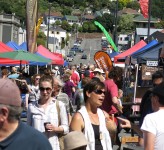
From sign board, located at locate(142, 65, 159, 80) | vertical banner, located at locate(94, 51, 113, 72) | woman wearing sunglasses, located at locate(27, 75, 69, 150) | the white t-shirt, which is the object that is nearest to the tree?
vertical banner, located at locate(94, 51, 113, 72)

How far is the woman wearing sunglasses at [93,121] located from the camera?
20.4 ft

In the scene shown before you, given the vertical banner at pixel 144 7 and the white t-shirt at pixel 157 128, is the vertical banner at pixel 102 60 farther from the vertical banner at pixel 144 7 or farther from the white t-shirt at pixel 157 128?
the white t-shirt at pixel 157 128

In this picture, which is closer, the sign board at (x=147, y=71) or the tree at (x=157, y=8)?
the sign board at (x=147, y=71)

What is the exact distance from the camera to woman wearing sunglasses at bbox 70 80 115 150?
621 cm

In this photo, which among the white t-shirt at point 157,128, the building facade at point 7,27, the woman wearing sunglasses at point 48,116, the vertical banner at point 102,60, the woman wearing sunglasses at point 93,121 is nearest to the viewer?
the white t-shirt at point 157,128

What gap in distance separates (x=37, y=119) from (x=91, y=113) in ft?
3.45

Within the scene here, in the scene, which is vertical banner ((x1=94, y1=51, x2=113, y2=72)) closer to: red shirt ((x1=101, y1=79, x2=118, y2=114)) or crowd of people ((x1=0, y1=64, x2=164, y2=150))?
red shirt ((x1=101, y1=79, x2=118, y2=114))

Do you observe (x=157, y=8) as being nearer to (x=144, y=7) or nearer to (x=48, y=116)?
(x=144, y=7)

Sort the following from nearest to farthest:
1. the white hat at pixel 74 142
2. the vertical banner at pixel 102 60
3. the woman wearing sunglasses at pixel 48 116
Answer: the white hat at pixel 74 142 < the woman wearing sunglasses at pixel 48 116 < the vertical banner at pixel 102 60

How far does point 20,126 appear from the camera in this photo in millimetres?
3887

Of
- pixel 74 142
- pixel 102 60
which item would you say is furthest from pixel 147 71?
pixel 74 142

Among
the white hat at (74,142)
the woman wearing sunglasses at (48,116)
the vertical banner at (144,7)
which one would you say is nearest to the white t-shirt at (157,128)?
the white hat at (74,142)

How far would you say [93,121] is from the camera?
6.36 metres

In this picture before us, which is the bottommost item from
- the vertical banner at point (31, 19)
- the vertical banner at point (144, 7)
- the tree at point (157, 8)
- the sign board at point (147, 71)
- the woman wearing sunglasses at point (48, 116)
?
the sign board at point (147, 71)
